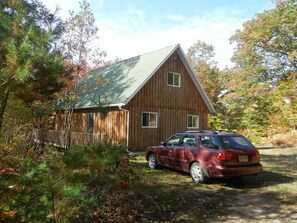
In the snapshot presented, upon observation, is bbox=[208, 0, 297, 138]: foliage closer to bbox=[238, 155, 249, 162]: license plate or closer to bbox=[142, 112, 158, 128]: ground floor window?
bbox=[142, 112, 158, 128]: ground floor window

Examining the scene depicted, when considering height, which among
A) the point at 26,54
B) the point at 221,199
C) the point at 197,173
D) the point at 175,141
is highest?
the point at 26,54

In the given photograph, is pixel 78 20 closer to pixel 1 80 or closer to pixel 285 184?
pixel 1 80

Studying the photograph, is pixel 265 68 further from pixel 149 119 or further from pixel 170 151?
pixel 170 151

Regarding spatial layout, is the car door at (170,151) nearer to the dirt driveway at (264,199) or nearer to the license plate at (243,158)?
the dirt driveway at (264,199)

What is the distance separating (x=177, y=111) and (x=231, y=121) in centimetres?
1690

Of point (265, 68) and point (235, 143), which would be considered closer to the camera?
point (235, 143)

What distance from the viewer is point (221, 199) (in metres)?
7.05

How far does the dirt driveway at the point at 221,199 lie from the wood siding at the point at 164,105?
7.37m

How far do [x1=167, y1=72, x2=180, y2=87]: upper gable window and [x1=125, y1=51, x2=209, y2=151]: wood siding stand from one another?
10.0 inches

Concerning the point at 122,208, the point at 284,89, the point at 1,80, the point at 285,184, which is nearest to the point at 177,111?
the point at 284,89

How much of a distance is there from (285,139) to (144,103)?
1271 cm

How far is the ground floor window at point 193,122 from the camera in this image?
20.5 metres

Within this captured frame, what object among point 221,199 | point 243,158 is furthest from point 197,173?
point 221,199

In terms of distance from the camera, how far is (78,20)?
16938 millimetres
